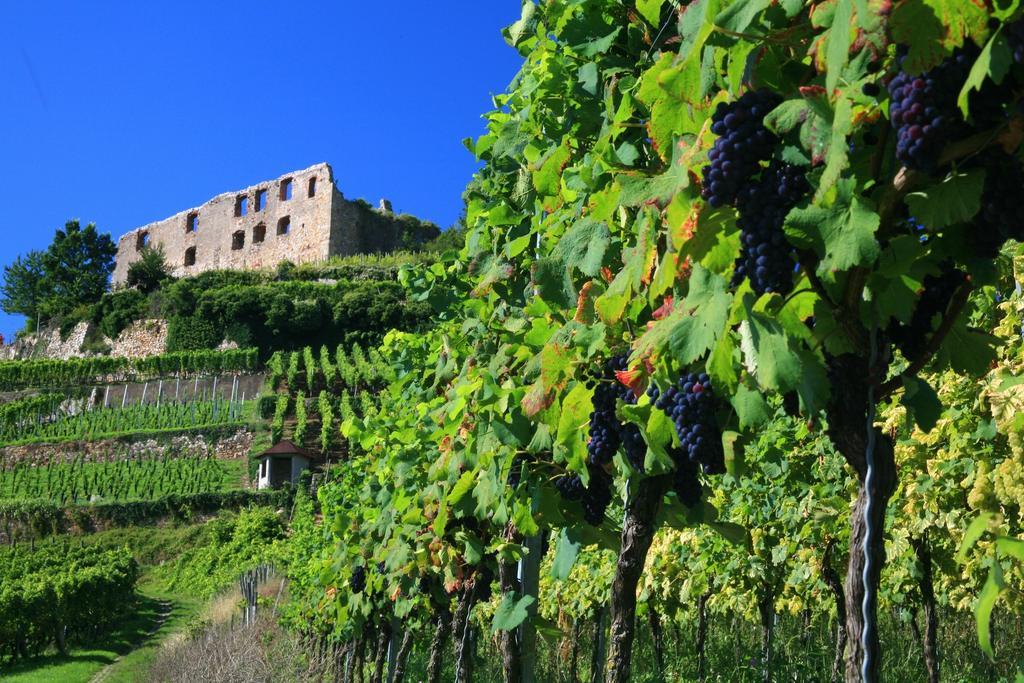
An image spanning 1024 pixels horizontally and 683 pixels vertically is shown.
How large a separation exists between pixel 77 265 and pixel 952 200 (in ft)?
180

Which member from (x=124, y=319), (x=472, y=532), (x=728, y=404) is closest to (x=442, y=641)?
(x=472, y=532)

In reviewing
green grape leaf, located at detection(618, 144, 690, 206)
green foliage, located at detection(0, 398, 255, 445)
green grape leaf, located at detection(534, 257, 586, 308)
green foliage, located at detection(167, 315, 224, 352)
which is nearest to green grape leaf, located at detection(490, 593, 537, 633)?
green grape leaf, located at detection(534, 257, 586, 308)

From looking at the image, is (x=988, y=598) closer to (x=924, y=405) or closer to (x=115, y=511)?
(x=924, y=405)

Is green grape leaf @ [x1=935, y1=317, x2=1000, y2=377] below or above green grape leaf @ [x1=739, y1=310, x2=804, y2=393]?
below

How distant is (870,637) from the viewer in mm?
1226

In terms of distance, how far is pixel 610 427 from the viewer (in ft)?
6.94

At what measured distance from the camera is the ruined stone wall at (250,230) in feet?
153

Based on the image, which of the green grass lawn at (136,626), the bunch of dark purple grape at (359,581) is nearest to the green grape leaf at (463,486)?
the bunch of dark purple grape at (359,581)

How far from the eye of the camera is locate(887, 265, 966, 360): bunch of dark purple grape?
4.72 feet

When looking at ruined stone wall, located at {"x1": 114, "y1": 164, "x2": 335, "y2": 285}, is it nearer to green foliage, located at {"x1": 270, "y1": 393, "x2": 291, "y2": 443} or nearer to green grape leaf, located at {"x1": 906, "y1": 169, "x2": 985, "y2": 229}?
green foliage, located at {"x1": 270, "y1": 393, "x2": 291, "y2": 443}

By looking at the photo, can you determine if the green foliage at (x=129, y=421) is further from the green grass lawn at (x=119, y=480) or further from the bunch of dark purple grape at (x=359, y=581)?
the bunch of dark purple grape at (x=359, y=581)

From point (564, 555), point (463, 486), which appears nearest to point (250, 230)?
point (463, 486)

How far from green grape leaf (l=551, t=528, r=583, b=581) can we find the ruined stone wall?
44.0 meters

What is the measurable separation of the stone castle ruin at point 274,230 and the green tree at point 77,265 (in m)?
0.89
